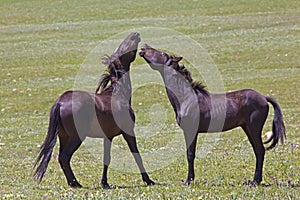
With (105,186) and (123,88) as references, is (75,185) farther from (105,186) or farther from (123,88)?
(123,88)

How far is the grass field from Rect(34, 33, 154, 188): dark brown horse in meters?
0.49

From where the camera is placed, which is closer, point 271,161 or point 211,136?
point 271,161

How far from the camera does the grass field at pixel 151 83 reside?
9836 millimetres

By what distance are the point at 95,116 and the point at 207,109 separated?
5.71 feet

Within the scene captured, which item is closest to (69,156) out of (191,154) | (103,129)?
(103,129)

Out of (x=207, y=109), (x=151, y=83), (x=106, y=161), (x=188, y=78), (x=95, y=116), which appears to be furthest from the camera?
(x=151, y=83)

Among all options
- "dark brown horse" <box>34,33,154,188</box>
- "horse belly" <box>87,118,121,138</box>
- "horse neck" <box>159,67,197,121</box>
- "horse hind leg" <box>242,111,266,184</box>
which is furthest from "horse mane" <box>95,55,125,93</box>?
"horse hind leg" <box>242,111,266,184</box>

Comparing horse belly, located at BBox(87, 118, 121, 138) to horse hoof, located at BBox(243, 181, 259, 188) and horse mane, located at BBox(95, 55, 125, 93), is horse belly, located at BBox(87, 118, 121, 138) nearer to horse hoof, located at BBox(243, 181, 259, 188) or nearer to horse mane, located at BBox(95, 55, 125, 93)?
horse mane, located at BBox(95, 55, 125, 93)

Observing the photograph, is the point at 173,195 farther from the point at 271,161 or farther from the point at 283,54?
the point at 283,54

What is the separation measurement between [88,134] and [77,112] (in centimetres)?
43

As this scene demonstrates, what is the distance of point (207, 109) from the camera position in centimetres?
977

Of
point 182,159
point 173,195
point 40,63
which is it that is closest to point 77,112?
point 173,195

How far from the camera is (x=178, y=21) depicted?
42.5m

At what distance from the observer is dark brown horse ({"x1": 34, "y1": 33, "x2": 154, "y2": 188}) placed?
9453 millimetres
